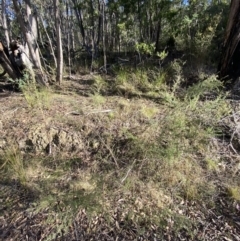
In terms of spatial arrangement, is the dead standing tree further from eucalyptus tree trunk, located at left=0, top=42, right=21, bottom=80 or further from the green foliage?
eucalyptus tree trunk, located at left=0, top=42, right=21, bottom=80

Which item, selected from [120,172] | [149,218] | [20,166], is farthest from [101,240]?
[20,166]

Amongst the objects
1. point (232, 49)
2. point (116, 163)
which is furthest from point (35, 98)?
point (232, 49)

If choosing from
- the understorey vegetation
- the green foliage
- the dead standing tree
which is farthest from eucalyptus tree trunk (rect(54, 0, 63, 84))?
the dead standing tree

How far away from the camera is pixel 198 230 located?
154 cm

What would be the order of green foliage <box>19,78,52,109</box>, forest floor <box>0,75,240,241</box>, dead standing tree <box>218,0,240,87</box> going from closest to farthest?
forest floor <box>0,75,240,241</box>
green foliage <box>19,78,52,109</box>
dead standing tree <box>218,0,240,87</box>

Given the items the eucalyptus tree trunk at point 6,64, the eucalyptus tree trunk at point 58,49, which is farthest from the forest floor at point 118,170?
the eucalyptus tree trunk at point 58,49

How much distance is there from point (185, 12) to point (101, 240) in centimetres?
427

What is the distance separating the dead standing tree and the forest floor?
1.81 ft

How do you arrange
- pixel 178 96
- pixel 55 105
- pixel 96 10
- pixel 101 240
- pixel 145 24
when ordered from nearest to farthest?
1. pixel 101 240
2. pixel 55 105
3. pixel 178 96
4. pixel 145 24
5. pixel 96 10

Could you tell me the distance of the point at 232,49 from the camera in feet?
9.42

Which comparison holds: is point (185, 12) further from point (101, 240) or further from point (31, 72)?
point (101, 240)

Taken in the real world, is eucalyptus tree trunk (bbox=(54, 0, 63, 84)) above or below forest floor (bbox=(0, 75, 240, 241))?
above

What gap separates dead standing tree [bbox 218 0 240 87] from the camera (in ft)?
8.94

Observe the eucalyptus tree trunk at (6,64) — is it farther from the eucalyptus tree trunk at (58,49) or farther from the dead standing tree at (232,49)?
the dead standing tree at (232,49)
